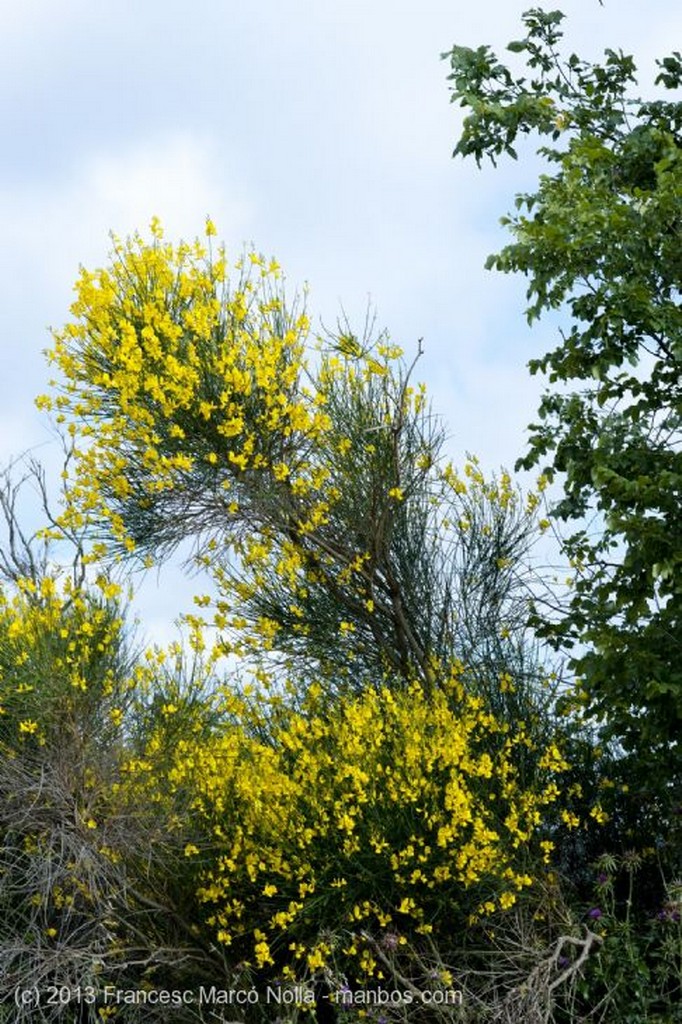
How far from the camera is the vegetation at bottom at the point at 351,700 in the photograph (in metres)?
8.20

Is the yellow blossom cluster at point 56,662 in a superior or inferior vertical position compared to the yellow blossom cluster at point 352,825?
superior

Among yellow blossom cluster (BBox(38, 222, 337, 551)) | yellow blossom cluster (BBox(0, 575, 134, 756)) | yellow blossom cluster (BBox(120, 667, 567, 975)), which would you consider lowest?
yellow blossom cluster (BBox(120, 667, 567, 975))

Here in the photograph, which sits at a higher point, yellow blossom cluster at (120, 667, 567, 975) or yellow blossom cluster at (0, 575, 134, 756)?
yellow blossom cluster at (0, 575, 134, 756)

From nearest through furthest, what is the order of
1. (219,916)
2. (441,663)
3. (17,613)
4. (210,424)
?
(219,916) < (17,613) < (210,424) < (441,663)

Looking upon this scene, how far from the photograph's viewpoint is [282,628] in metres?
10.7

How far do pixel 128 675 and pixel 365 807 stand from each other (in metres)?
1.61

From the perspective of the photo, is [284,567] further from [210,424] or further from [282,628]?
[210,424]

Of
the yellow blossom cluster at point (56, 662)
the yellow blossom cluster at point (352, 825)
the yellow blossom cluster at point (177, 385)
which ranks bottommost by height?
the yellow blossom cluster at point (352, 825)

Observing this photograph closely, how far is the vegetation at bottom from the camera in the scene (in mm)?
8195

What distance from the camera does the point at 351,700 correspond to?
32.0 ft

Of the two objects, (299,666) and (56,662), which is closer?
→ (56,662)

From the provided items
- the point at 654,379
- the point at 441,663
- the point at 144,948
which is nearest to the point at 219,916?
the point at 144,948

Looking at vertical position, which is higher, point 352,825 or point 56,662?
point 56,662

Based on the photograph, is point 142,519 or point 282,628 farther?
point 282,628
